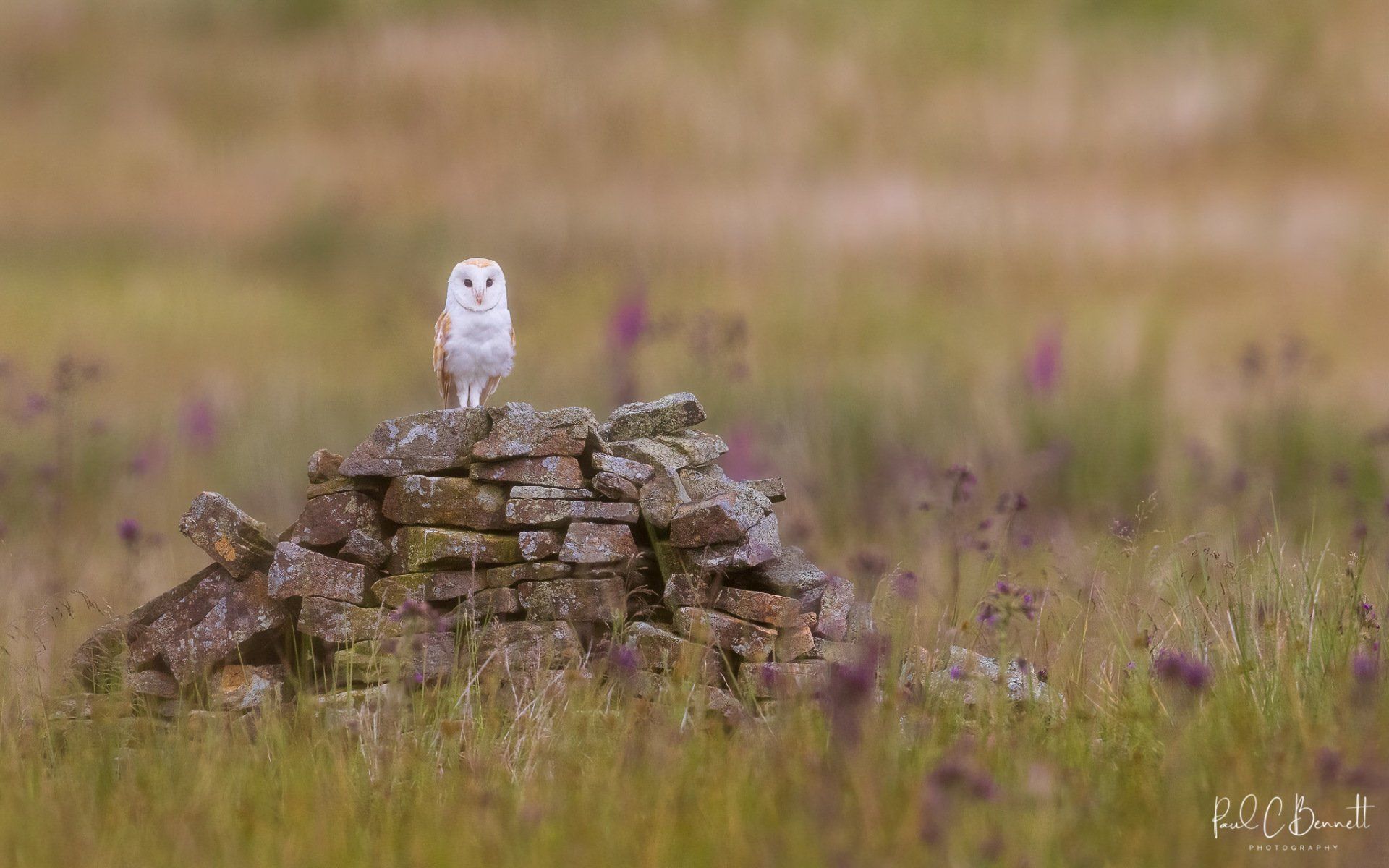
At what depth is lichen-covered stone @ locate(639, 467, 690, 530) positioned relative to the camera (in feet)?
16.0

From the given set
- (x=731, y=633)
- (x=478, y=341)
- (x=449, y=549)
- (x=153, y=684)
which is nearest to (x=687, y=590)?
(x=731, y=633)

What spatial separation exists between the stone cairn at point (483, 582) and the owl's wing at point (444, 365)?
331mm

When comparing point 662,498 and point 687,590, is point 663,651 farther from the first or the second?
point 662,498

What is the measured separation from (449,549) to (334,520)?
509 millimetres

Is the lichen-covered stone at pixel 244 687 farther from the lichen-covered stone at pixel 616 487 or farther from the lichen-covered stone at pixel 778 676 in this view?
the lichen-covered stone at pixel 778 676

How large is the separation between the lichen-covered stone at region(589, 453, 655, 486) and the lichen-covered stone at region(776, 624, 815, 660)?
80 cm

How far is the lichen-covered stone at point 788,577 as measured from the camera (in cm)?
486

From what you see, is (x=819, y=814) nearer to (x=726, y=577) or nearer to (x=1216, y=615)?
(x=726, y=577)

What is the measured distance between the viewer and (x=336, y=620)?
481cm

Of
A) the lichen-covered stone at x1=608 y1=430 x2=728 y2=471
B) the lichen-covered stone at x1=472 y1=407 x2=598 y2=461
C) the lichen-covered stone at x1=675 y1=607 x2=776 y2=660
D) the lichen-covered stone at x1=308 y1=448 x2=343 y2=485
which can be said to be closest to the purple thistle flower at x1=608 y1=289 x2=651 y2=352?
the lichen-covered stone at x1=608 y1=430 x2=728 y2=471

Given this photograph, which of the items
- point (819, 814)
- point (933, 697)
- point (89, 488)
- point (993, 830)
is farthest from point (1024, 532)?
point (89, 488)

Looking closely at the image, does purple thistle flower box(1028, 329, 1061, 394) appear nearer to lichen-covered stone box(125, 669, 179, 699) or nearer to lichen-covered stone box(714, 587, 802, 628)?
lichen-covered stone box(714, 587, 802, 628)

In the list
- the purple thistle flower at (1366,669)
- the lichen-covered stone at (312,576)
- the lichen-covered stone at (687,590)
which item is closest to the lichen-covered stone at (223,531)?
the lichen-covered stone at (312,576)

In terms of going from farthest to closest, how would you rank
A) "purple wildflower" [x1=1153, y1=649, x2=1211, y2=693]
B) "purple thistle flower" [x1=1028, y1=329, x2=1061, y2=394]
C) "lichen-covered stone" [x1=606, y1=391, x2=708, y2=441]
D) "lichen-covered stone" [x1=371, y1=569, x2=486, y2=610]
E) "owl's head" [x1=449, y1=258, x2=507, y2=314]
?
"purple thistle flower" [x1=1028, y1=329, x2=1061, y2=394]
"lichen-covered stone" [x1=606, y1=391, x2=708, y2=441]
"owl's head" [x1=449, y1=258, x2=507, y2=314]
"lichen-covered stone" [x1=371, y1=569, x2=486, y2=610]
"purple wildflower" [x1=1153, y1=649, x2=1211, y2=693]
